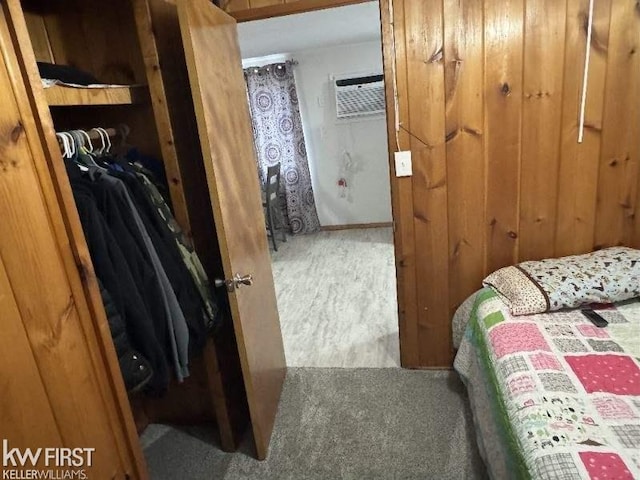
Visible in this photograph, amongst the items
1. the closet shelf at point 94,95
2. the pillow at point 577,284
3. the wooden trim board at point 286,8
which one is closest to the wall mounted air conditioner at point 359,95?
the wooden trim board at point 286,8

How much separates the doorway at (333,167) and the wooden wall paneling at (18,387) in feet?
6.86

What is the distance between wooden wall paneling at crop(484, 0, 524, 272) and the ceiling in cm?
126

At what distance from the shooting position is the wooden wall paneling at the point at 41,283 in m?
0.76

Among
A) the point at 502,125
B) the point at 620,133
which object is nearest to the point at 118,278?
the point at 502,125

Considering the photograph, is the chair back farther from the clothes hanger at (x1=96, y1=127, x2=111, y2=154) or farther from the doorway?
the clothes hanger at (x1=96, y1=127, x2=111, y2=154)

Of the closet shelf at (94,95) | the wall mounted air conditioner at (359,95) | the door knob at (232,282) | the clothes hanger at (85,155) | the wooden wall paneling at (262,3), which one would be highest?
the wooden wall paneling at (262,3)

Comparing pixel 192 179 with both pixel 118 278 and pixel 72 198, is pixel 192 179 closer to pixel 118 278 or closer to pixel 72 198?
pixel 118 278

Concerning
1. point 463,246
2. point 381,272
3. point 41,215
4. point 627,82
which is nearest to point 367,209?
point 381,272

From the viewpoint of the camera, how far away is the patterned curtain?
4.88 m

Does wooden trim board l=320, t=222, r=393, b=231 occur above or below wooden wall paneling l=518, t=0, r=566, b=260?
below

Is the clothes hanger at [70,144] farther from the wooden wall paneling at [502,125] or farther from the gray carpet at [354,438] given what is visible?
the wooden wall paneling at [502,125]

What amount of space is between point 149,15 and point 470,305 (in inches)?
72.7

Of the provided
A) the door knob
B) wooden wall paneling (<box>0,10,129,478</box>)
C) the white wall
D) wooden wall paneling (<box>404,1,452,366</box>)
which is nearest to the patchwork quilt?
wooden wall paneling (<box>404,1,452,366</box>)

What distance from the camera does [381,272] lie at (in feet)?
12.3
